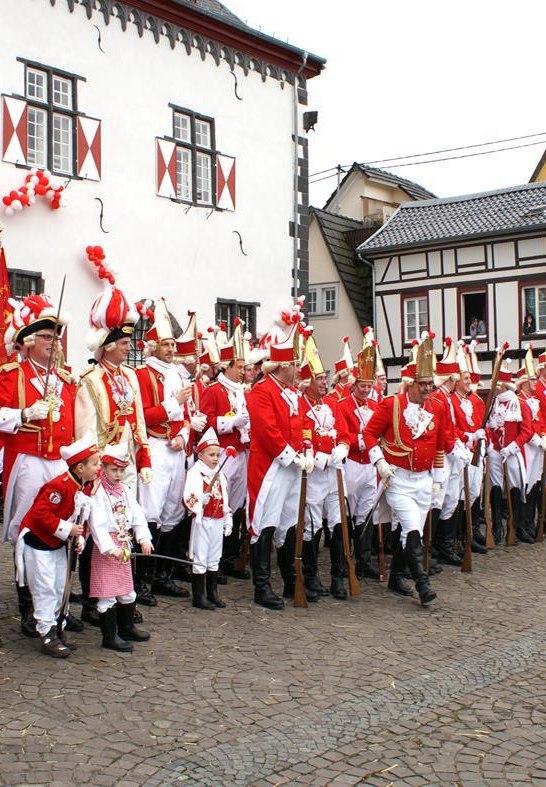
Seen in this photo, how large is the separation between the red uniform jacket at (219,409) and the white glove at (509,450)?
408 cm

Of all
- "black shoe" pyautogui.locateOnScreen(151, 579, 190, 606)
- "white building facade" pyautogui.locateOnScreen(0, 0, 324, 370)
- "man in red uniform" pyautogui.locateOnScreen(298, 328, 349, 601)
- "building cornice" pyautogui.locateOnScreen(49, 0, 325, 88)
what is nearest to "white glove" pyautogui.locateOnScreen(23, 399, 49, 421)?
"black shoe" pyautogui.locateOnScreen(151, 579, 190, 606)

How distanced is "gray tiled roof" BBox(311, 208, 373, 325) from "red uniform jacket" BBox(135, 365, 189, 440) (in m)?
24.1

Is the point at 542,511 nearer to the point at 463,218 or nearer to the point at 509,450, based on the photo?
the point at 509,450

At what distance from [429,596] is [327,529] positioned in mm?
1431

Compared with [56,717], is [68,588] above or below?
above

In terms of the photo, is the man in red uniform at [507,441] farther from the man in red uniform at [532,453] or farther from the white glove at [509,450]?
the man in red uniform at [532,453]

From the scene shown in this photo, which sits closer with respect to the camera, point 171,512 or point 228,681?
point 228,681

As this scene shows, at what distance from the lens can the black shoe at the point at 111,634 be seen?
6.61 meters

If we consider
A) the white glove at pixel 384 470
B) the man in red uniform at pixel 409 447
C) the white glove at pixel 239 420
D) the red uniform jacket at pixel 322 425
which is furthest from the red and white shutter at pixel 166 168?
the white glove at pixel 384 470

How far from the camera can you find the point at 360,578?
9695 millimetres

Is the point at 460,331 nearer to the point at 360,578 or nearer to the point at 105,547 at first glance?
the point at 360,578

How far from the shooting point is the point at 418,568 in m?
8.46

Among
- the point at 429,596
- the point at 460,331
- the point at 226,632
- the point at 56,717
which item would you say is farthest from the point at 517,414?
the point at 460,331

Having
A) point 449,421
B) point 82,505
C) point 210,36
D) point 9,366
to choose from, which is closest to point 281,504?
point 82,505
